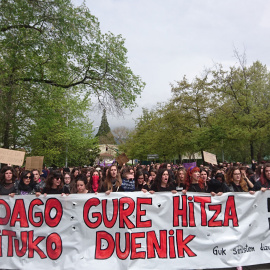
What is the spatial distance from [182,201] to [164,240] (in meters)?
0.70

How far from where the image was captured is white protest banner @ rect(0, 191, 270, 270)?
4574 mm

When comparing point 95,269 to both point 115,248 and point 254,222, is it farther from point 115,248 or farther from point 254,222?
point 254,222

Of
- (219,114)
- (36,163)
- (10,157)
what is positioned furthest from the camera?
(219,114)

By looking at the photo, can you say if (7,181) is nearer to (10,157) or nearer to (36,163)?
(10,157)

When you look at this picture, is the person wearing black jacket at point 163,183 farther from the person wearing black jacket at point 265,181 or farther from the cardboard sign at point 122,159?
the cardboard sign at point 122,159

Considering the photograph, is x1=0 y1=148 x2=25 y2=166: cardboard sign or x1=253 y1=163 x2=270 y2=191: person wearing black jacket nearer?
x1=253 y1=163 x2=270 y2=191: person wearing black jacket

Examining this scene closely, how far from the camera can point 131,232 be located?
4695 millimetres

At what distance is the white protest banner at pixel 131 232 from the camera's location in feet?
15.0

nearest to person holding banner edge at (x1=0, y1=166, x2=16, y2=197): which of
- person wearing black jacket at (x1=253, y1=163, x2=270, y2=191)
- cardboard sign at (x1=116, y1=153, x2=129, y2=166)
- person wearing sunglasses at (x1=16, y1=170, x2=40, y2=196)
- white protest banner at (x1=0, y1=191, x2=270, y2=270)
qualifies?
person wearing sunglasses at (x1=16, y1=170, x2=40, y2=196)

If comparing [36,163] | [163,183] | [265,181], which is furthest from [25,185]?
[36,163]

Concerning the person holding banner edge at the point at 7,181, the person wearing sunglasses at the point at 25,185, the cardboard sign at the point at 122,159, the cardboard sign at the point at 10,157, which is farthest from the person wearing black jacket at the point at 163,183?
the cardboard sign at the point at 122,159

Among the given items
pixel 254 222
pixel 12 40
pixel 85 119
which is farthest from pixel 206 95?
pixel 254 222

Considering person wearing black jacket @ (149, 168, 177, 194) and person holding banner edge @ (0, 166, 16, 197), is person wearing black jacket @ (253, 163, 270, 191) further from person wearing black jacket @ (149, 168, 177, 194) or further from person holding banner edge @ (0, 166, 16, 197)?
person holding banner edge @ (0, 166, 16, 197)

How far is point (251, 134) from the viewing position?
1972 centimetres
